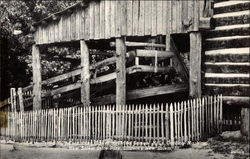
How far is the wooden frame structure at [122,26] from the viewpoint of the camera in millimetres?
12516

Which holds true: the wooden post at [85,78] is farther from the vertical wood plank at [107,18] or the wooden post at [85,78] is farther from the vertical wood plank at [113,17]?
the vertical wood plank at [113,17]

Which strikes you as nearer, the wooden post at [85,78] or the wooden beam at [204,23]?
the wooden beam at [204,23]

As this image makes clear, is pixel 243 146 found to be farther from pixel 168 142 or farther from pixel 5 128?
pixel 5 128

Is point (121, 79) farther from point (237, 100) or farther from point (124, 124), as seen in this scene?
point (237, 100)

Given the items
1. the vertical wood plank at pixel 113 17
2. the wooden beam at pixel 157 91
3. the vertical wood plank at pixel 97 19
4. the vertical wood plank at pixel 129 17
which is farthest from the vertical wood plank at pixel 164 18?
the vertical wood plank at pixel 97 19

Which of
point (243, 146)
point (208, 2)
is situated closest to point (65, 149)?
point (243, 146)

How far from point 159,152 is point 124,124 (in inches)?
90.3

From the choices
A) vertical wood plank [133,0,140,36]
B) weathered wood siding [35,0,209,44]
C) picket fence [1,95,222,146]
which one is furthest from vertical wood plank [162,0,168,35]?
picket fence [1,95,222,146]

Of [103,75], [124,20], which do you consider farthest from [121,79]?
[103,75]

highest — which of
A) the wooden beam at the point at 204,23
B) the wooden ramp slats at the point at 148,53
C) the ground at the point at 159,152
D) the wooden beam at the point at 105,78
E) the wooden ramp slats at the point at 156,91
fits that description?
the wooden beam at the point at 204,23

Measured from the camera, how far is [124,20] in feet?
45.5

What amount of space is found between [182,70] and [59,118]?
5.03 meters

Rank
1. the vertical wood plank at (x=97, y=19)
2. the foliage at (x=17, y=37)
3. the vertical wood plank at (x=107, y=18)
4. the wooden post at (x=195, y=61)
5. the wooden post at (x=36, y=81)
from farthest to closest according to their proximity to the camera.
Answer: the foliage at (x=17, y=37)
the wooden post at (x=36, y=81)
the vertical wood plank at (x=97, y=19)
the vertical wood plank at (x=107, y=18)
the wooden post at (x=195, y=61)

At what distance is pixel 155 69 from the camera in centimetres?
1347
